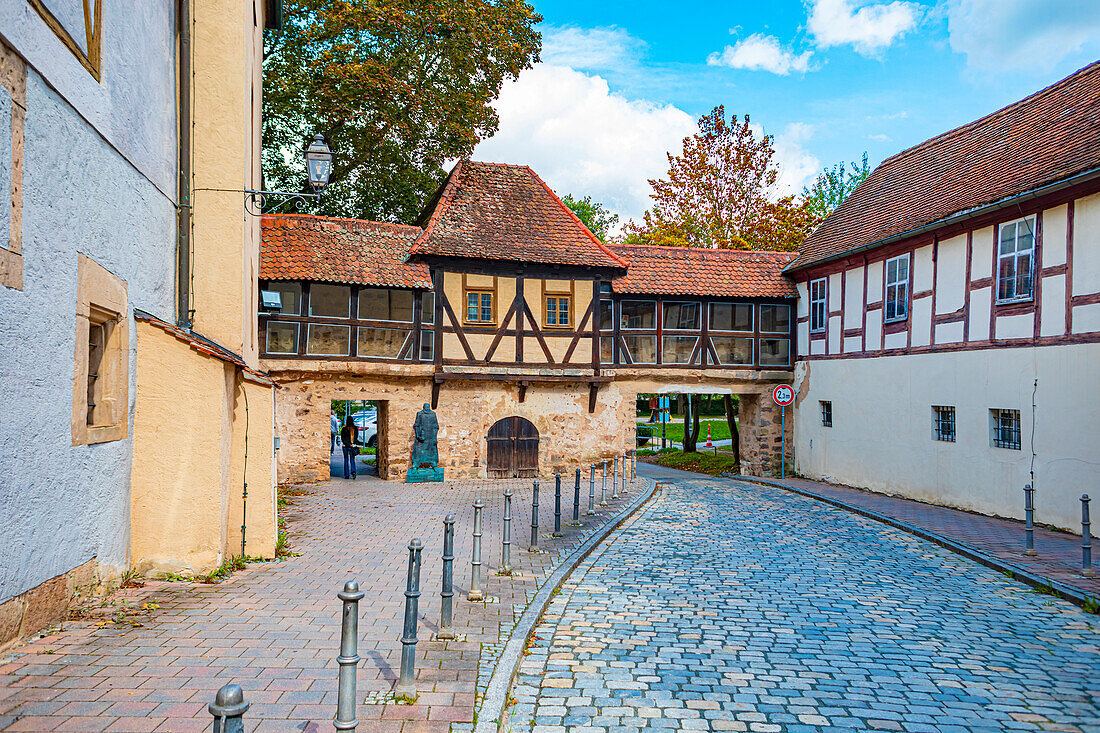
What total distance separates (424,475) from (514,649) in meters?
14.0

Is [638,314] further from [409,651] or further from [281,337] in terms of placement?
[409,651]

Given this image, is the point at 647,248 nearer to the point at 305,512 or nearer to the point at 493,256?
the point at 493,256

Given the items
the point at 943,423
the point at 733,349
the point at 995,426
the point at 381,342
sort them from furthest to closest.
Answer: the point at 733,349 → the point at 381,342 → the point at 943,423 → the point at 995,426

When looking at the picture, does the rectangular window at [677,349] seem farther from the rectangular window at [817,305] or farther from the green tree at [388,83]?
the green tree at [388,83]

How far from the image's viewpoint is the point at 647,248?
78.2ft

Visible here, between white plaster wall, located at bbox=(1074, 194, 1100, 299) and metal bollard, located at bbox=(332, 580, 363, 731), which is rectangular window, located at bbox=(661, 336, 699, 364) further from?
metal bollard, located at bbox=(332, 580, 363, 731)

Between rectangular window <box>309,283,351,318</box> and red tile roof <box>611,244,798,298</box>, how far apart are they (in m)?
7.27

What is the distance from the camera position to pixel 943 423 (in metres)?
17.2


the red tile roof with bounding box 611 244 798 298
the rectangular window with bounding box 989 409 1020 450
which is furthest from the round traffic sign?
the rectangular window with bounding box 989 409 1020 450

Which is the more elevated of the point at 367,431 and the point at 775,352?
the point at 775,352

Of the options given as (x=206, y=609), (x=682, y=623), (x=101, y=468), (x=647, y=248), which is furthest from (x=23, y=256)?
(x=647, y=248)

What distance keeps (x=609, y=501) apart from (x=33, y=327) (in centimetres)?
1260

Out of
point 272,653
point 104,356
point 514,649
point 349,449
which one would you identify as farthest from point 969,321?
point 104,356

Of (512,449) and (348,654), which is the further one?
(512,449)
